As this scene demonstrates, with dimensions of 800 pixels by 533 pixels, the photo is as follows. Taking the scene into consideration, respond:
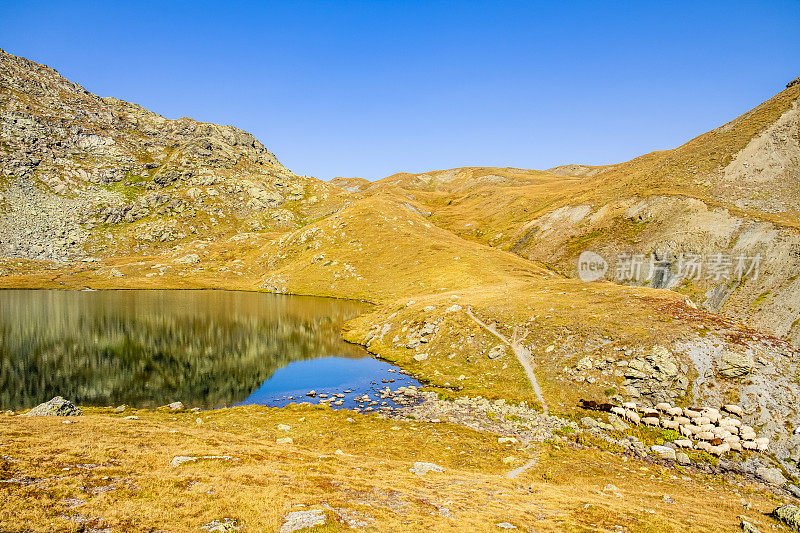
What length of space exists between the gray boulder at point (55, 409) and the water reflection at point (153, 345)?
27.9 ft

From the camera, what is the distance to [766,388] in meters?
39.1

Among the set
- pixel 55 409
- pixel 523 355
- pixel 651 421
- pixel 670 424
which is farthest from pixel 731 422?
pixel 55 409

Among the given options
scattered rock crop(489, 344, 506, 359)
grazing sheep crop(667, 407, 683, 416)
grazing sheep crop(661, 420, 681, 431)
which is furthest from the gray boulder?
grazing sheep crop(667, 407, 683, 416)

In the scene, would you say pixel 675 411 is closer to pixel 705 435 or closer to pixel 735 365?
pixel 705 435

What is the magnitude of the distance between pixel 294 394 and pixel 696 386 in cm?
4716

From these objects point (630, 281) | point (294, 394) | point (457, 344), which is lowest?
point (294, 394)

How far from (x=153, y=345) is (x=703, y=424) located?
78872 millimetres

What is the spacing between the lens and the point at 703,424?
36.0 meters

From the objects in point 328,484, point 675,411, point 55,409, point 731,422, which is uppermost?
point 328,484

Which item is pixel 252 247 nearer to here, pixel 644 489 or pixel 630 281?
pixel 630 281

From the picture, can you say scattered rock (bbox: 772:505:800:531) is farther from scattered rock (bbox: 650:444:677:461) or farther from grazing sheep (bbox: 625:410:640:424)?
grazing sheep (bbox: 625:410:640:424)

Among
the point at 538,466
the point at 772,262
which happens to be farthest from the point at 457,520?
the point at 772,262

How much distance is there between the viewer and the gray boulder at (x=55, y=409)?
34.1 meters

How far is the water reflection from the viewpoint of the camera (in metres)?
47.8
